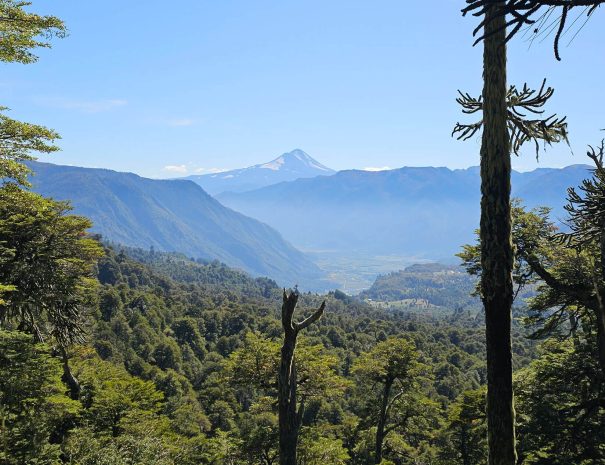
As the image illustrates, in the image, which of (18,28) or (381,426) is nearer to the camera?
(18,28)

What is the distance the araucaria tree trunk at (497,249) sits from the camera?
5.27 meters

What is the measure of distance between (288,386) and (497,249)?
300 inches

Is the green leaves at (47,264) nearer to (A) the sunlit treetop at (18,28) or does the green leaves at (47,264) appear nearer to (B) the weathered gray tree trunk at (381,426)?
(A) the sunlit treetop at (18,28)

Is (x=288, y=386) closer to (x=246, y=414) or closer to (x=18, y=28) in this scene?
(x=18, y=28)

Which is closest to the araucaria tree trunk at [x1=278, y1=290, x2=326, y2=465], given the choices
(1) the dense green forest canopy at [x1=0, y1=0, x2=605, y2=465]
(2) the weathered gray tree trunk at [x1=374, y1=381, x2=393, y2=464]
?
(1) the dense green forest canopy at [x1=0, y1=0, x2=605, y2=465]

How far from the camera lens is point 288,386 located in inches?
446

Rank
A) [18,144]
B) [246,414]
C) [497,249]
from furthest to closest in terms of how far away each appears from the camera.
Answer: [246,414]
[18,144]
[497,249]

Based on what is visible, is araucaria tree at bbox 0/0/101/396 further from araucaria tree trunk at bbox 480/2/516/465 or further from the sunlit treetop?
araucaria tree trunk at bbox 480/2/516/465

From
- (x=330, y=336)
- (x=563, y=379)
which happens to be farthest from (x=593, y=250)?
(x=330, y=336)

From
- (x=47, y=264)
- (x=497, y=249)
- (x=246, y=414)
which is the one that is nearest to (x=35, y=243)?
(x=47, y=264)

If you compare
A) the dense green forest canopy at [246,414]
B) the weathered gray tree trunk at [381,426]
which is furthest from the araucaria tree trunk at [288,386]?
the weathered gray tree trunk at [381,426]

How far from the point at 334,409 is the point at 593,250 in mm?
45862

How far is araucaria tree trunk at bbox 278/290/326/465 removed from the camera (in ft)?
35.1

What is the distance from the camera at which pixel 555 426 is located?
11156 mm
